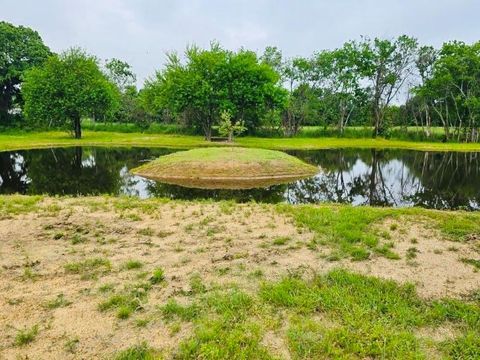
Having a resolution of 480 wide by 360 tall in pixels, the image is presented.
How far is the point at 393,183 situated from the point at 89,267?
20.4 meters

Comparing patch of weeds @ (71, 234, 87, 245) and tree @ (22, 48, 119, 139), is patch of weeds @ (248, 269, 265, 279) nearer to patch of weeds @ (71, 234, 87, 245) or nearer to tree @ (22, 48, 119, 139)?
patch of weeds @ (71, 234, 87, 245)

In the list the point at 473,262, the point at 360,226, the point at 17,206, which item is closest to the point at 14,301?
the point at 17,206

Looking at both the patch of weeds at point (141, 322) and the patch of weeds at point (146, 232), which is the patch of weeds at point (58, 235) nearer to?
the patch of weeds at point (146, 232)

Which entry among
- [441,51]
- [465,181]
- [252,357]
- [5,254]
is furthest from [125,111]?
[252,357]

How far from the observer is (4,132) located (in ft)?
195

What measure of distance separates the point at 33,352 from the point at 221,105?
152ft

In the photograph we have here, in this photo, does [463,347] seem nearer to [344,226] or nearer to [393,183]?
[344,226]

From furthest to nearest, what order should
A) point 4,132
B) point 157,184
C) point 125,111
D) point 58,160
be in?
1. point 125,111
2. point 4,132
3. point 58,160
4. point 157,184

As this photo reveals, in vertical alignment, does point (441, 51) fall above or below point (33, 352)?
above

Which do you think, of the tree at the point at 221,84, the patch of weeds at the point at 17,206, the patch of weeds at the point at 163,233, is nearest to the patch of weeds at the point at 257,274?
the patch of weeds at the point at 163,233

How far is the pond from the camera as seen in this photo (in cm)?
1877

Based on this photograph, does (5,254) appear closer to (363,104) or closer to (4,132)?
(4,132)

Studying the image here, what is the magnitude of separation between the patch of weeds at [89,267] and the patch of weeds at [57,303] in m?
0.77

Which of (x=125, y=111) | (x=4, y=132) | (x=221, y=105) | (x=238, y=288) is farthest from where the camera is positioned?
(x=125, y=111)
